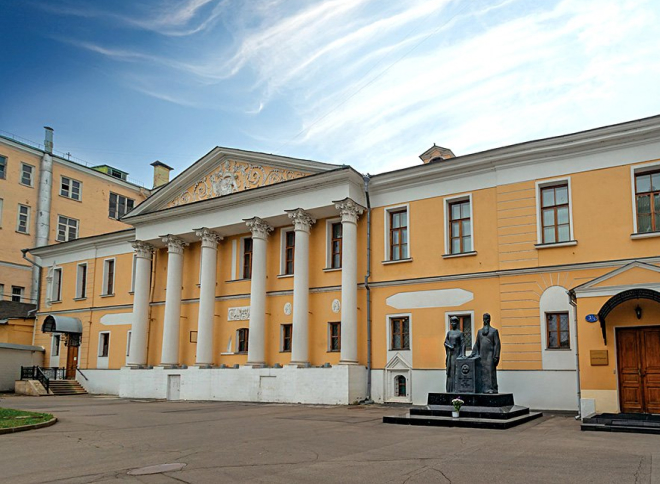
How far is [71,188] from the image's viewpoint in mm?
43344

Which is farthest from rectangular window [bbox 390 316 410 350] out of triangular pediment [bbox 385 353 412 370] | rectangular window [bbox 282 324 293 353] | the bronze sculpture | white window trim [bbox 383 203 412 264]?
the bronze sculpture

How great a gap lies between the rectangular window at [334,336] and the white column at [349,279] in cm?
151

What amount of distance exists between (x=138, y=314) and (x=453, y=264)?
15.9 m

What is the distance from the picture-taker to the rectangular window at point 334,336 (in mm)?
24625

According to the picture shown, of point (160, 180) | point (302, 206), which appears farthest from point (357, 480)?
point (160, 180)

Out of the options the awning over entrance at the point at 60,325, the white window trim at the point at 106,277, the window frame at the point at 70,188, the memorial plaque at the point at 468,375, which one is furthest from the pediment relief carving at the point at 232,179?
the window frame at the point at 70,188

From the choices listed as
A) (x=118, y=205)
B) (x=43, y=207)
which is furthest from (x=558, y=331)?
(x=118, y=205)

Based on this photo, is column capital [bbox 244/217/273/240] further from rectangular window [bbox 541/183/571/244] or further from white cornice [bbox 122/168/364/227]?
rectangular window [bbox 541/183/571/244]

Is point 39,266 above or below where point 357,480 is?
above

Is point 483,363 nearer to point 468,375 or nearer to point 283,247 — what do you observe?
point 468,375

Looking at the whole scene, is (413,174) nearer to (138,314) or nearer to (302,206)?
(302,206)

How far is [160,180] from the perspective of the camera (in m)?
38.2

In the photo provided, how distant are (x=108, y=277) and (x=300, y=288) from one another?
47.5ft

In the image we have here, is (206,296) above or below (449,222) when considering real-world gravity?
below
